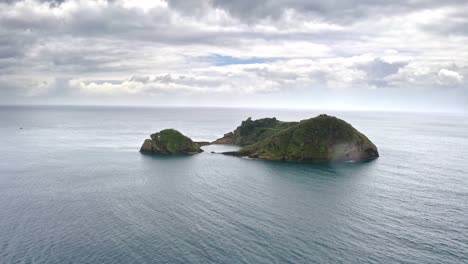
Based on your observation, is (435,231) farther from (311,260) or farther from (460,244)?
(311,260)

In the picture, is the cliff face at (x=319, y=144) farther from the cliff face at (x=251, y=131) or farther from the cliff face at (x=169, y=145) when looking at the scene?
the cliff face at (x=251, y=131)

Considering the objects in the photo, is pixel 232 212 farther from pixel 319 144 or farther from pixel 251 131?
pixel 251 131

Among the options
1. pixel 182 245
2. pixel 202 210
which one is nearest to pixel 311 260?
pixel 182 245

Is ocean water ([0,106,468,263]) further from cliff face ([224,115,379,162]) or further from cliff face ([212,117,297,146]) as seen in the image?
cliff face ([212,117,297,146])

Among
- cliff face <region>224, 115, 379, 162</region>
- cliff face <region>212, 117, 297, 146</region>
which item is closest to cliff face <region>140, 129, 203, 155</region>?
cliff face <region>224, 115, 379, 162</region>

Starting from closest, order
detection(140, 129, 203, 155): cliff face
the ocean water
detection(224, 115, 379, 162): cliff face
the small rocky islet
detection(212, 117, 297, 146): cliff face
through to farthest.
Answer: the ocean water → detection(224, 115, 379, 162): cliff face → the small rocky islet → detection(140, 129, 203, 155): cliff face → detection(212, 117, 297, 146): cliff face

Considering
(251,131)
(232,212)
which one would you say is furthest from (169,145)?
(232,212)

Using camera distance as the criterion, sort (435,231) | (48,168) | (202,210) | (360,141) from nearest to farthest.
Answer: (435,231), (202,210), (48,168), (360,141)

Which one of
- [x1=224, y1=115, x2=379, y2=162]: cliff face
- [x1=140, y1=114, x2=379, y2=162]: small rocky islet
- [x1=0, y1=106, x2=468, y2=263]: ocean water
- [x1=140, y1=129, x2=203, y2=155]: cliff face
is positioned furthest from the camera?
[x1=140, y1=129, x2=203, y2=155]: cliff face
